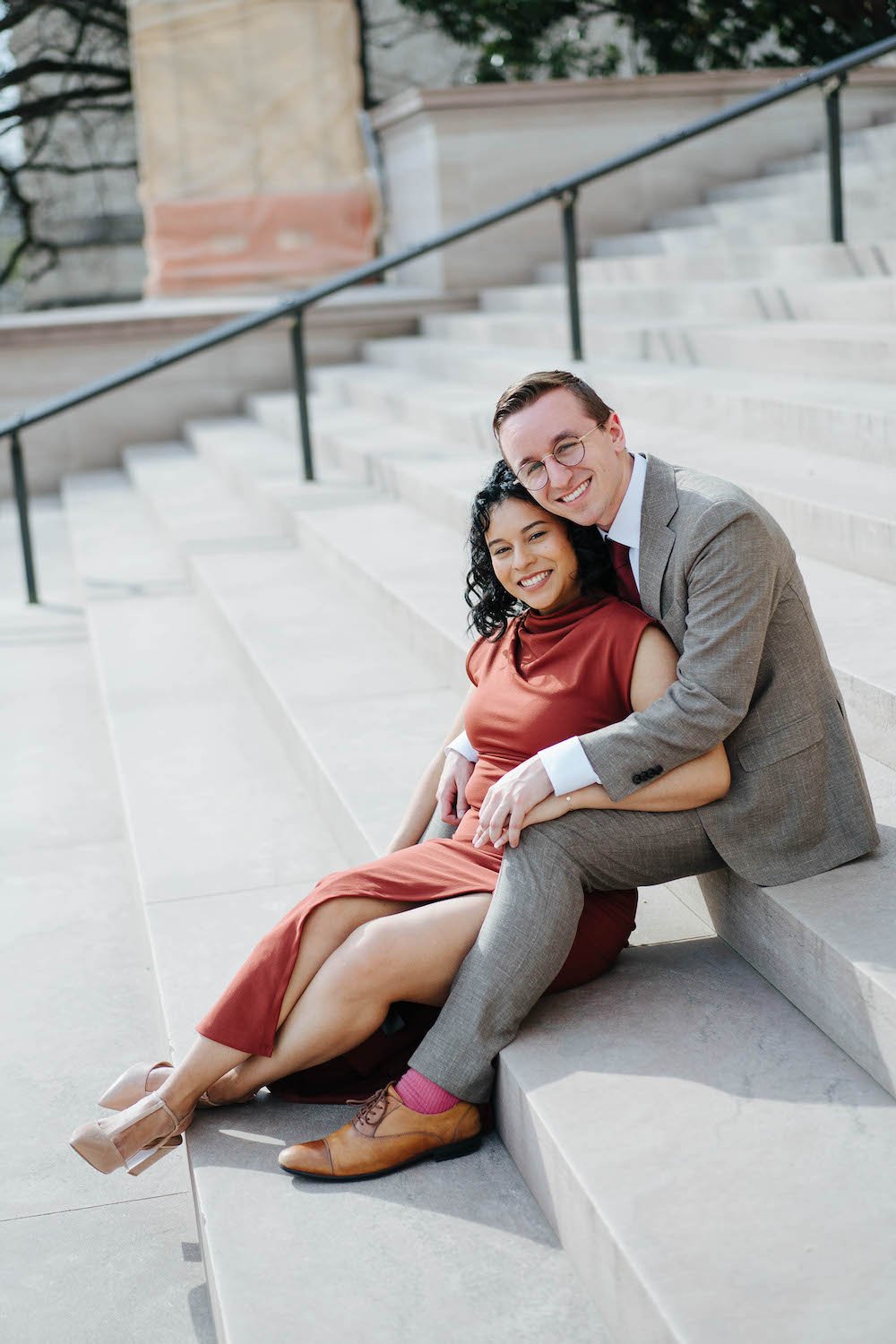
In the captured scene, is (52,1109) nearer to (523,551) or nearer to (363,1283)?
(363,1283)

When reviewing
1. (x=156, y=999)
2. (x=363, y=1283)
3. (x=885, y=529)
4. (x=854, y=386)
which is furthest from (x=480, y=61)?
(x=363, y=1283)

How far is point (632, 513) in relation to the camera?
8.59ft

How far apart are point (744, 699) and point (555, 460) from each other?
53 centimetres

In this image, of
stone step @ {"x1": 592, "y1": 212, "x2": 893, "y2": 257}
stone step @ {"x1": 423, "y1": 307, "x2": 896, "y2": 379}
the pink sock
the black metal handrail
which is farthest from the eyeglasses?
stone step @ {"x1": 592, "y1": 212, "x2": 893, "y2": 257}

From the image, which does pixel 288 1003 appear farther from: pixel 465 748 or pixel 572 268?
pixel 572 268

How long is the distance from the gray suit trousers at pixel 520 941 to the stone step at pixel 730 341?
3388mm

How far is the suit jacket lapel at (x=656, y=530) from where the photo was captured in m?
2.56

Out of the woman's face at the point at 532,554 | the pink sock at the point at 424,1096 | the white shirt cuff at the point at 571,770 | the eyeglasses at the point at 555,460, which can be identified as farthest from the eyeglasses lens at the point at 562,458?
the pink sock at the point at 424,1096

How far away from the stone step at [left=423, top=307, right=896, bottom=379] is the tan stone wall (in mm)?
2813

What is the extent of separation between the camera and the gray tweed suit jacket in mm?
2461

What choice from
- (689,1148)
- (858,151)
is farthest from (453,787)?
(858,151)

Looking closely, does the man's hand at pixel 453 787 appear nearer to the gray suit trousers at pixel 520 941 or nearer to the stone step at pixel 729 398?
the gray suit trousers at pixel 520 941

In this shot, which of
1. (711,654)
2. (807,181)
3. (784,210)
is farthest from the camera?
(807,181)

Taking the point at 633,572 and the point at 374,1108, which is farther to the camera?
the point at 633,572
